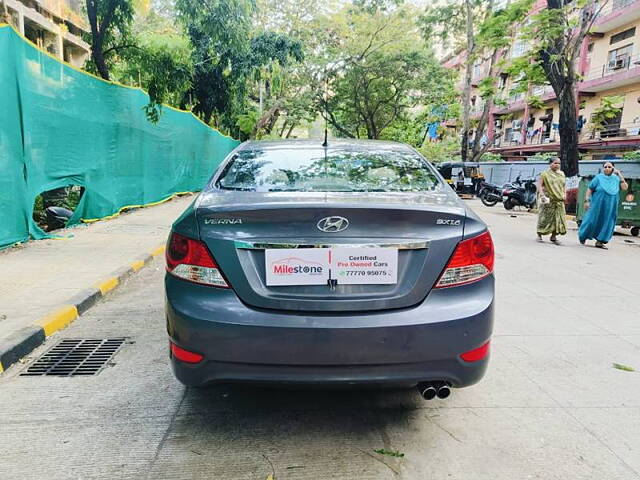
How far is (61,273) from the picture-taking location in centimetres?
496

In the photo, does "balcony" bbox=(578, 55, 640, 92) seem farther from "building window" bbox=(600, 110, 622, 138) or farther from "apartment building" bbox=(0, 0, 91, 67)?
"apartment building" bbox=(0, 0, 91, 67)

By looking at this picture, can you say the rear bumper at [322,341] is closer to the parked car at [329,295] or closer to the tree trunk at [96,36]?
the parked car at [329,295]

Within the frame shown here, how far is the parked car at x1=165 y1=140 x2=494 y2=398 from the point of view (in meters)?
2.03

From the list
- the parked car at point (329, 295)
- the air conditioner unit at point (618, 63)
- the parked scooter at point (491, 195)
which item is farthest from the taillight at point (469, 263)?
the air conditioner unit at point (618, 63)

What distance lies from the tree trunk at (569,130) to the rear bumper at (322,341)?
12.7 meters

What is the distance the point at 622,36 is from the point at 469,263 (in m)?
31.3

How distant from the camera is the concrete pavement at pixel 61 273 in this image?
3.56 metres

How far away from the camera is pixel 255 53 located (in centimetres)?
1421

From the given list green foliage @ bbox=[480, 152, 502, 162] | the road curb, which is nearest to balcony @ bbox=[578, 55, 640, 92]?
green foliage @ bbox=[480, 152, 502, 162]

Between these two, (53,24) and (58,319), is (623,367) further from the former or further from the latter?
(53,24)

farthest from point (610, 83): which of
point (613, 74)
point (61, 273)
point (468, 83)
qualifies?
point (61, 273)

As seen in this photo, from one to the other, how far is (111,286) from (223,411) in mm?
2794

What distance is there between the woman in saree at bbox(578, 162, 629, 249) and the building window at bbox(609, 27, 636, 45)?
2273cm

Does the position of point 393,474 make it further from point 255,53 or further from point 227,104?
point 227,104
